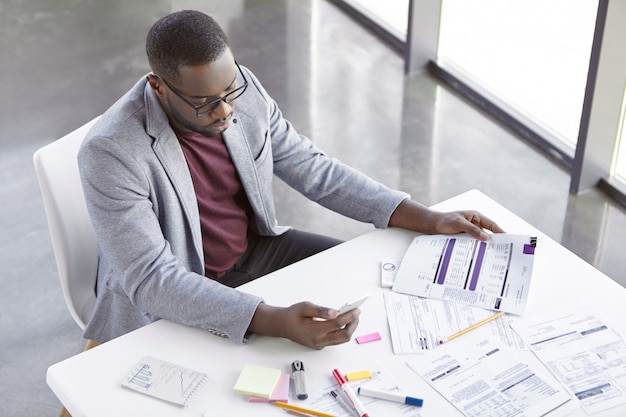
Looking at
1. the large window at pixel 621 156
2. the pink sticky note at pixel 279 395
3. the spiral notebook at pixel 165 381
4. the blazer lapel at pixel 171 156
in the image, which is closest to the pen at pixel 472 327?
the pink sticky note at pixel 279 395

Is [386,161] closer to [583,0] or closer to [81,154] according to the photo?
[583,0]

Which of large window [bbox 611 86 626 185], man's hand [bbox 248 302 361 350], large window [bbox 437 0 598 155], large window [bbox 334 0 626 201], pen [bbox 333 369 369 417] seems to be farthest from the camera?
large window [bbox 437 0 598 155]

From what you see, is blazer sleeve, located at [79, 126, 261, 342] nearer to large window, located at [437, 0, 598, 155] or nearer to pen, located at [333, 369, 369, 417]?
pen, located at [333, 369, 369, 417]

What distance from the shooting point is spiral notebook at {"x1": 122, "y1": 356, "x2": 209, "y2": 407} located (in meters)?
1.86

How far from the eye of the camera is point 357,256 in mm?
2291

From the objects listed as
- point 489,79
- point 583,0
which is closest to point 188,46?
point 583,0

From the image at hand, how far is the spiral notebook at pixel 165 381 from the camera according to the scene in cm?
186

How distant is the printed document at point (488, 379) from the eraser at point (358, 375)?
10cm

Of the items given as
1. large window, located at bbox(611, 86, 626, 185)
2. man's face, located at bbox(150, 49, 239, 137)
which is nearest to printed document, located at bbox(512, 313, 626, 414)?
man's face, located at bbox(150, 49, 239, 137)

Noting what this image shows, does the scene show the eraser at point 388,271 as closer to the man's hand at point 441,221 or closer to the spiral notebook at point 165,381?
the man's hand at point 441,221

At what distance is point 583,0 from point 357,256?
2418 millimetres

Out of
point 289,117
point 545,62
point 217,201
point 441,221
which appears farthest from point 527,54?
point 217,201

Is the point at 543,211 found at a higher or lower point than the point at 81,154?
lower

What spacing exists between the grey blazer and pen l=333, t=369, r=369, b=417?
254mm
